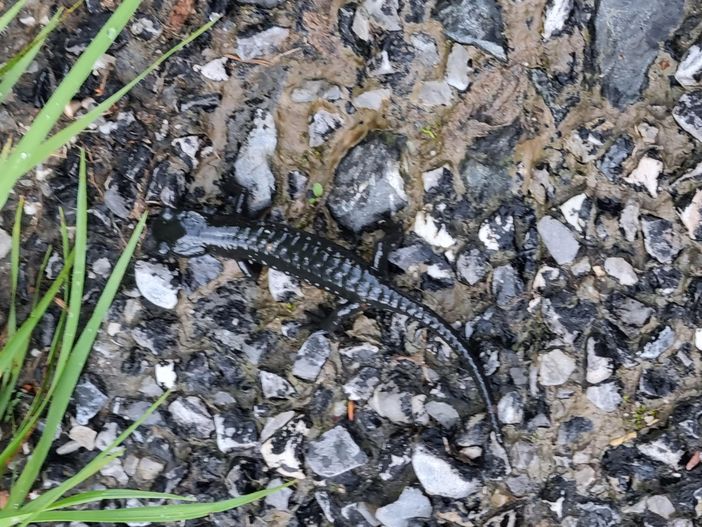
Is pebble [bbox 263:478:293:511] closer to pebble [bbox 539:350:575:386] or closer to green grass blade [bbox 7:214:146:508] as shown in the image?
green grass blade [bbox 7:214:146:508]

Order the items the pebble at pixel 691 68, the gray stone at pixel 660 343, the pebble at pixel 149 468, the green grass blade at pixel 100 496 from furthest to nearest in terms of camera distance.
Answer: the pebble at pixel 149 468 → the gray stone at pixel 660 343 → the pebble at pixel 691 68 → the green grass blade at pixel 100 496

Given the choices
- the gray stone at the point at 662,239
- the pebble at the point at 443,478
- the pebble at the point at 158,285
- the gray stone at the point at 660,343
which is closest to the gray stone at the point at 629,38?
the gray stone at the point at 662,239

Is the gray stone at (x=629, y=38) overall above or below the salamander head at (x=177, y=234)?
above

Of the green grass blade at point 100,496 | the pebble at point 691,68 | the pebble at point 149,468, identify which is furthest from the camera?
the pebble at point 149,468

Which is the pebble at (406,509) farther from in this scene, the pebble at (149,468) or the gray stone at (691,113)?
the gray stone at (691,113)

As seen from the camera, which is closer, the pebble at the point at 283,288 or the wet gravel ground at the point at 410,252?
the wet gravel ground at the point at 410,252

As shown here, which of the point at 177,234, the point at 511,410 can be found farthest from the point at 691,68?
the point at 177,234
